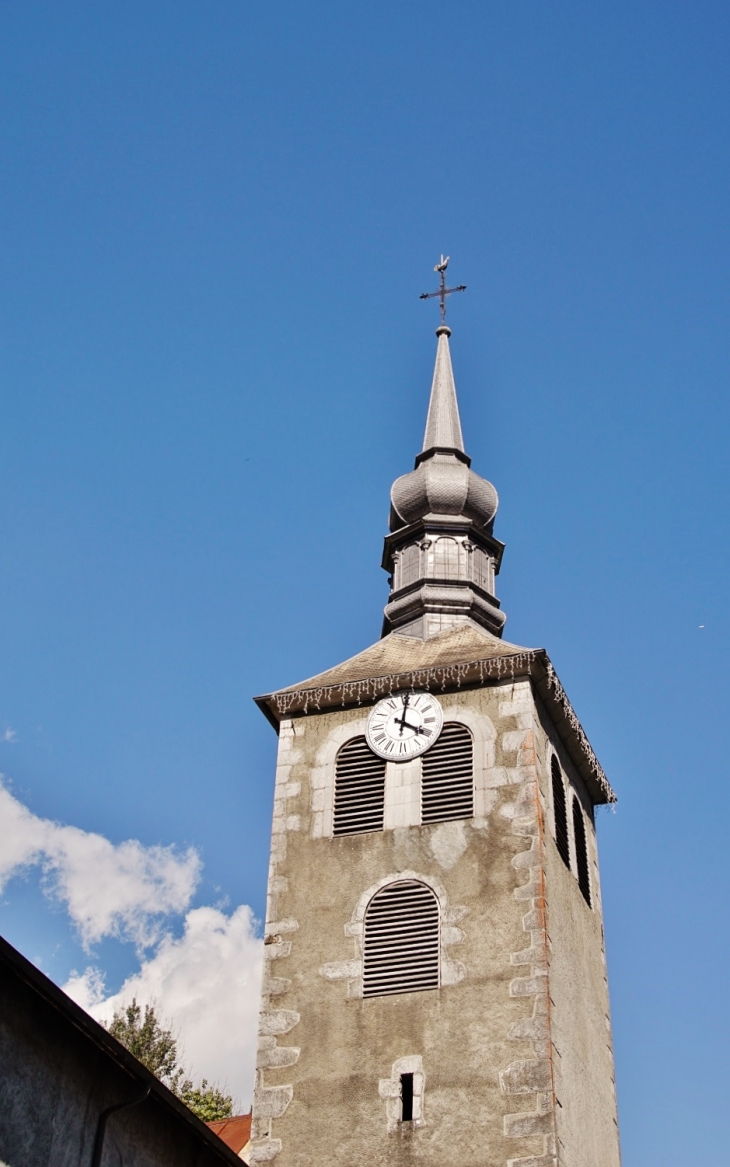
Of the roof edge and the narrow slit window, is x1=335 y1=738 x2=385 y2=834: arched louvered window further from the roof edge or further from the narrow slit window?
the narrow slit window

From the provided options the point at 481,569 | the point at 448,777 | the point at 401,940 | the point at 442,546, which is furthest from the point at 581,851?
the point at 442,546

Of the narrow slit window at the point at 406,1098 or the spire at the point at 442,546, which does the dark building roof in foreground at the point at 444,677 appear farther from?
the narrow slit window at the point at 406,1098

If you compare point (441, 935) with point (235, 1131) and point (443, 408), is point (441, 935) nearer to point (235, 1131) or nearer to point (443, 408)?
point (235, 1131)

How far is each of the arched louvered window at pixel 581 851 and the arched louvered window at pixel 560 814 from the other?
2.15 ft

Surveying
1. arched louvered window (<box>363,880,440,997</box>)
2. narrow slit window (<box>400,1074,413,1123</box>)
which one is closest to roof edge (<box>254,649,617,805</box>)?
arched louvered window (<box>363,880,440,997</box>)

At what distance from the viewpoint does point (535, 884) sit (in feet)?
66.6

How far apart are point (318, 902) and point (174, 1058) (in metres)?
13.8

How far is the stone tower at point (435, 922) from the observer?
62.3ft

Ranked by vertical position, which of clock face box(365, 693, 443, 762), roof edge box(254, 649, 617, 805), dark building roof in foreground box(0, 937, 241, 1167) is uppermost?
roof edge box(254, 649, 617, 805)

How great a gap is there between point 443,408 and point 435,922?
1265 cm

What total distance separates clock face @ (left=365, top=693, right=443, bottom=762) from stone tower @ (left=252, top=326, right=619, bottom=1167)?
3 centimetres

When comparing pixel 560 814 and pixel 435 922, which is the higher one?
pixel 560 814

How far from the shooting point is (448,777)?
861 inches

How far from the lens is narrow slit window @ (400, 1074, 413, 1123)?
19.0 metres
